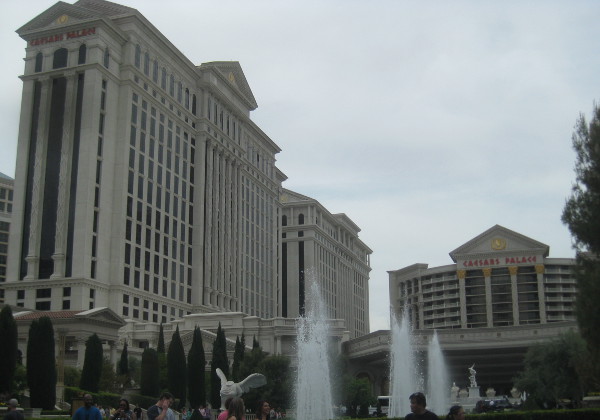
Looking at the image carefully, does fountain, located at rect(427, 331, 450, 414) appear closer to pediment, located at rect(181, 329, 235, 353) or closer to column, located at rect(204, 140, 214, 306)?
pediment, located at rect(181, 329, 235, 353)

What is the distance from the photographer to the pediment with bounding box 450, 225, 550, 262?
130 meters

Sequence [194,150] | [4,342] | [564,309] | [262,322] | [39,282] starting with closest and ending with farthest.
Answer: [4,342] → [39,282] → [262,322] → [194,150] → [564,309]

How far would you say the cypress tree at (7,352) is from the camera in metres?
40.9

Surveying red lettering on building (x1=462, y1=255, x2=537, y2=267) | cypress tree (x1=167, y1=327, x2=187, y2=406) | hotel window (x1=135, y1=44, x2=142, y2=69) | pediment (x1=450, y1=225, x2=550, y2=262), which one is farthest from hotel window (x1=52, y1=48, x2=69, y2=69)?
red lettering on building (x1=462, y1=255, x2=537, y2=267)

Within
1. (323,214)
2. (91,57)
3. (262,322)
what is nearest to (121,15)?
(91,57)

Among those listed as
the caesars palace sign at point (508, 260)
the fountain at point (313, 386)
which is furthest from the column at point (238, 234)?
the fountain at point (313, 386)

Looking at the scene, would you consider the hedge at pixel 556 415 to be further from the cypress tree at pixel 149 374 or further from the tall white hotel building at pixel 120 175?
the tall white hotel building at pixel 120 175

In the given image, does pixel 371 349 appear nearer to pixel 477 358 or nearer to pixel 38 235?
pixel 477 358

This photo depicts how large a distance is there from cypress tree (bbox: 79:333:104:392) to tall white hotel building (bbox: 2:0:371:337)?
26518 mm

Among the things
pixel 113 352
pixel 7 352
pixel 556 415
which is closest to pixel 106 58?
pixel 113 352

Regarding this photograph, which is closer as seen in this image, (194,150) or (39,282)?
(39,282)

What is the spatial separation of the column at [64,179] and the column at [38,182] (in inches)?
89.1

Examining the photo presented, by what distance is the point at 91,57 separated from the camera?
82.6 m

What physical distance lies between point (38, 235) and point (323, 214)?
7970cm
